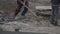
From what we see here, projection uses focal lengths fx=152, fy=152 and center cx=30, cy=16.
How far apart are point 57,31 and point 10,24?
1.52 metres

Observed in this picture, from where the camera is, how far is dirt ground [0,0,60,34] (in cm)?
441

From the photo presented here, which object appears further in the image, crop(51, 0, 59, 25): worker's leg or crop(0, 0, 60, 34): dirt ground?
crop(51, 0, 59, 25): worker's leg

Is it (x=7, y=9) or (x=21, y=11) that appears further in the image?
(x=7, y=9)

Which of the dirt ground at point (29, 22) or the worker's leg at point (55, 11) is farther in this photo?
the worker's leg at point (55, 11)

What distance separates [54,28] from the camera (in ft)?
15.1

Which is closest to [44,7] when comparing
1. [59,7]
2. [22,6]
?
[22,6]

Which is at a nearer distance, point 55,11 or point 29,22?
point 55,11

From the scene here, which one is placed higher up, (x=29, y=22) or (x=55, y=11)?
(x=55, y=11)

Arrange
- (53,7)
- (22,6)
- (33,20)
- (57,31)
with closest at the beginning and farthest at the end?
1. (57,31)
2. (53,7)
3. (33,20)
4. (22,6)

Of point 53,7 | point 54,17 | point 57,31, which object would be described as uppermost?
point 53,7

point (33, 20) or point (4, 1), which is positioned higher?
point (4, 1)

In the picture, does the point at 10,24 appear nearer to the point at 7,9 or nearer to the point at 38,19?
the point at 38,19

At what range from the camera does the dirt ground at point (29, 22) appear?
14.5 feet

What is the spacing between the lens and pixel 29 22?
520 centimetres
